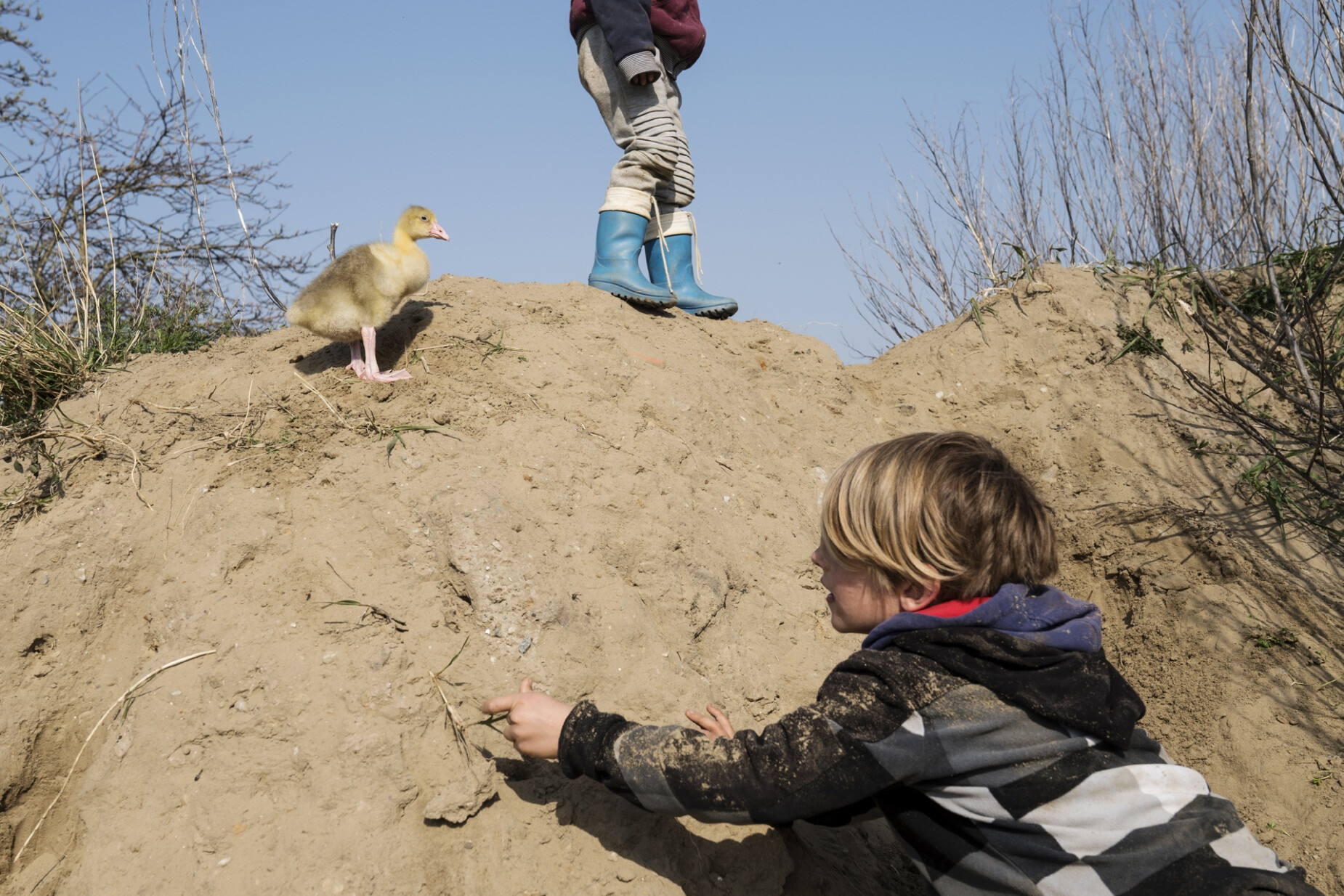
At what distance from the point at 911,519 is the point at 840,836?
1115 mm

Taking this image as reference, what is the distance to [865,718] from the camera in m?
1.76

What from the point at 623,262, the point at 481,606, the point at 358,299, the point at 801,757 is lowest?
the point at 801,757

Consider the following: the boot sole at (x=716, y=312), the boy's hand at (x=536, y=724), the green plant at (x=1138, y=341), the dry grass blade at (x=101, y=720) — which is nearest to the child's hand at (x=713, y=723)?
the boy's hand at (x=536, y=724)

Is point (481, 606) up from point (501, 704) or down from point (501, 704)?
up

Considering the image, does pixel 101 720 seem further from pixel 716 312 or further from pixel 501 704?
pixel 716 312

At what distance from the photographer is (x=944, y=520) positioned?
6.28 ft

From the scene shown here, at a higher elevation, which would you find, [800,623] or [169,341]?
[169,341]

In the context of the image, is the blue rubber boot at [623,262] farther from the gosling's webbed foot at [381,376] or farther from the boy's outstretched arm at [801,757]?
the boy's outstretched arm at [801,757]

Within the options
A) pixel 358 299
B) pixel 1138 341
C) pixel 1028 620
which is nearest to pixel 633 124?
pixel 358 299

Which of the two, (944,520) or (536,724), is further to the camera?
(536,724)

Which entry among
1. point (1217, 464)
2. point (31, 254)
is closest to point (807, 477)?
point (1217, 464)

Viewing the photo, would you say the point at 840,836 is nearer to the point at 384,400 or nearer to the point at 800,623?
the point at 800,623

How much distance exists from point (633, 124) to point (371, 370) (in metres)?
2.15

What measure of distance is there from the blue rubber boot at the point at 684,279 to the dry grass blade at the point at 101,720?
2979 millimetres
